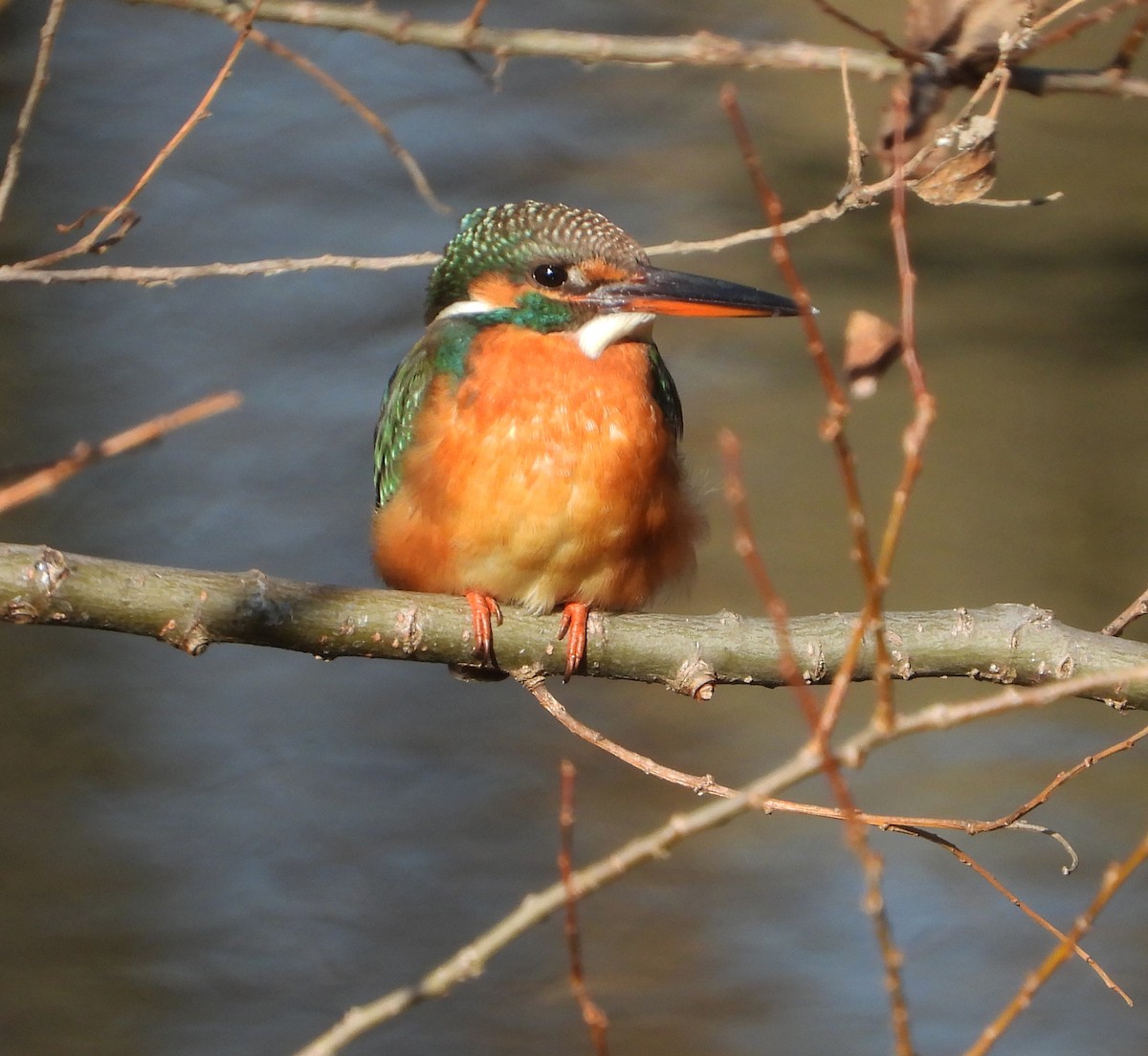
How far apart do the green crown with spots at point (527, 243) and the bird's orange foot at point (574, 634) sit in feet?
1.74

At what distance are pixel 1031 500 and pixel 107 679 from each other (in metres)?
2.93

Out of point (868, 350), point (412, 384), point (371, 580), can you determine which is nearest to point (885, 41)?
point (868, 350)

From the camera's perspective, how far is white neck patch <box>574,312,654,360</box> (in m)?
2.38

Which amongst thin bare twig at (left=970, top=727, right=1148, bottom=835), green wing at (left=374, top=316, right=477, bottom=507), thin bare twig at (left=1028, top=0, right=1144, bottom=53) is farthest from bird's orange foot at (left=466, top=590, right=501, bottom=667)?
thin bare twig at (left=1028, top=0, right=1144, bottom=53)

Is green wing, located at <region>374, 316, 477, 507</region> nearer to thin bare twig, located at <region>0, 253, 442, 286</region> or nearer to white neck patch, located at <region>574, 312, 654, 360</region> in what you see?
white neck patch, located at <region>574, 312, 654, 360</region>

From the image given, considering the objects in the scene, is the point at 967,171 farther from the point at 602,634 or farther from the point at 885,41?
the point at 602,634

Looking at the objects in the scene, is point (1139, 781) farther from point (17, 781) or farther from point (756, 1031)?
point (17, 781)

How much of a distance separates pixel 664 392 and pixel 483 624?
0.61 m

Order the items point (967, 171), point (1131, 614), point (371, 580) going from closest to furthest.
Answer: point (967, 171)
point (1131, 614)
point (371, 580)

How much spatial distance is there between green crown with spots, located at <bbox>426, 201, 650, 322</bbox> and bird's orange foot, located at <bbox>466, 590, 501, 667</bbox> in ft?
1.72

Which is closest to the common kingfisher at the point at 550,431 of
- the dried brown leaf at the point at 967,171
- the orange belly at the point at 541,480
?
the orange belly at the point at 541,480

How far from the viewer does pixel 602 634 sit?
85.2 inches

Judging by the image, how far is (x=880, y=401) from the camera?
4867 mm

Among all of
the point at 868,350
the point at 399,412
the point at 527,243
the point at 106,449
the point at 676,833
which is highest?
the point at 527,243
